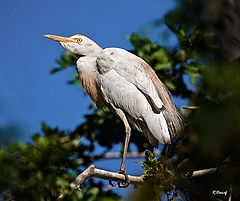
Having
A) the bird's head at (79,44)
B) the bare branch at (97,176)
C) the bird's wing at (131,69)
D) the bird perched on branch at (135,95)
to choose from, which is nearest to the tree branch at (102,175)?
the bare branch at (97,176)

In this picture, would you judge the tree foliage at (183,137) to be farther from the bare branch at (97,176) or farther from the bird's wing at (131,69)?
the bird's wing at (131,69)

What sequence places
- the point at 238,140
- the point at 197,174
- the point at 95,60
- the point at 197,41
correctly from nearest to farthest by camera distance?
the point at 238,140 → the point at 197,174 → the point at 95,60 → the point at 197,41

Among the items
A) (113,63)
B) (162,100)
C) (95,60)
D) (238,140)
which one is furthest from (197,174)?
(238,140)

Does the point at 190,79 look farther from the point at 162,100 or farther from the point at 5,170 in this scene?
the point at 5,170

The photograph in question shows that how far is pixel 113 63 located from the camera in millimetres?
2416

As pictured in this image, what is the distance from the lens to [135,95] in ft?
7.75

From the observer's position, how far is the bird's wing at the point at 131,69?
2338 millimetres

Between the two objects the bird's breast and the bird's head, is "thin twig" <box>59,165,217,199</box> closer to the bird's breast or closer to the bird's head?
the bird's breast

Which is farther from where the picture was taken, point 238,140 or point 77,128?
point 77,128

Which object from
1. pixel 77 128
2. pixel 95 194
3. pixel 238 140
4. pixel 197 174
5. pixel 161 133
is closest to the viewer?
pixel 238 140

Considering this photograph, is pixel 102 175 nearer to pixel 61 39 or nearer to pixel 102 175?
pixel 102 175

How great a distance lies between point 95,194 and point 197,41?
1926 millimetres

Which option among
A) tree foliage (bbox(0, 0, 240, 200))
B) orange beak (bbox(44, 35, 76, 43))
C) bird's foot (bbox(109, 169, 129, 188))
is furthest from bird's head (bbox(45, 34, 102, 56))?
bird's foot (bbox(109, 169, 129, 188))

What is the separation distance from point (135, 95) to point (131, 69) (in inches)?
8.4
